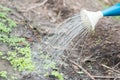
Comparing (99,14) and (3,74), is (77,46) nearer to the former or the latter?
(99,14)

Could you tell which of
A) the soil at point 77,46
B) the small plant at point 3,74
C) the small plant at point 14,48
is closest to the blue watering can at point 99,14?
the soil at point 77,46

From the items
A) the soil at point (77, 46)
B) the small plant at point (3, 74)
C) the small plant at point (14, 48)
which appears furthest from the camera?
the soil at point (77, 46)

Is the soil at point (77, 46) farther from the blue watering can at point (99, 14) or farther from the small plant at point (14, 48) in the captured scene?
the blue watering can at point (99, 14)

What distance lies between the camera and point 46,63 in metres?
4.21

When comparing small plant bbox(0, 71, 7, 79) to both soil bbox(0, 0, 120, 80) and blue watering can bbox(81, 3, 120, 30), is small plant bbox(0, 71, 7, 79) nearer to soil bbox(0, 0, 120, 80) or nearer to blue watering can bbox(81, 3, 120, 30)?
soil bbox(0, 0, 120, 80)

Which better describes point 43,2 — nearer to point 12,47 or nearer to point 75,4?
point 75,4

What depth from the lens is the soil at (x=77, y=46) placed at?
A: 4.23 m

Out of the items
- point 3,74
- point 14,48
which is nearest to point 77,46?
point 14,48

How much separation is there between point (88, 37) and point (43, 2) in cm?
138

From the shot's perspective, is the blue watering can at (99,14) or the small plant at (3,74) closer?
the blue watering can at (99,14)

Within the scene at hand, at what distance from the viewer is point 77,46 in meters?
4.75

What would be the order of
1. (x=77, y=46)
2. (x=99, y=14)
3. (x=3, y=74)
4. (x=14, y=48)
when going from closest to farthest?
(x=99, y=14) → (x=3, y=74) → (x=14, y=48) → (x=77, y=46)

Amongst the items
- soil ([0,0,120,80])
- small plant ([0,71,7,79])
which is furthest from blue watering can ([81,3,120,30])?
small plant ([0,71,7,79])

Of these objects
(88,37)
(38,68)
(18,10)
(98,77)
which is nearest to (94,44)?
(88,37)
